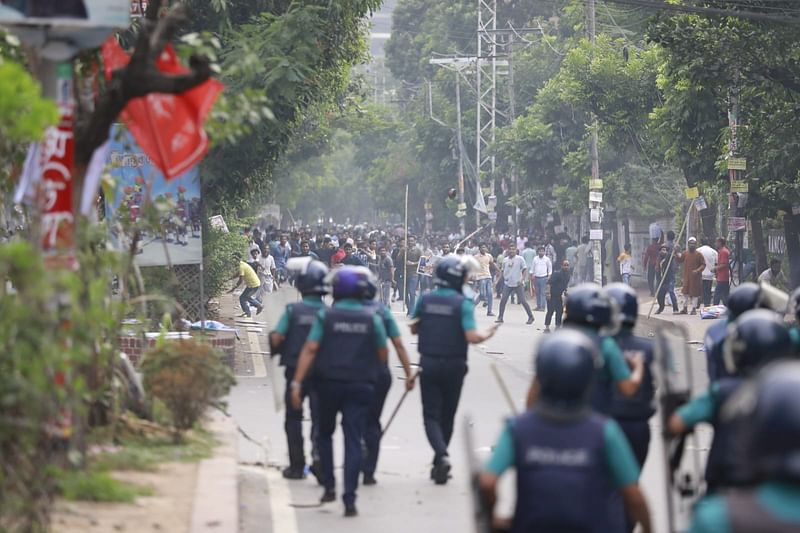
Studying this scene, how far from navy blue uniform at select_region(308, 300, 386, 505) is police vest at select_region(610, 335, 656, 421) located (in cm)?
208

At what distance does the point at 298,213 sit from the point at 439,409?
10746 cm

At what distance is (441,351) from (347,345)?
1.48 meters

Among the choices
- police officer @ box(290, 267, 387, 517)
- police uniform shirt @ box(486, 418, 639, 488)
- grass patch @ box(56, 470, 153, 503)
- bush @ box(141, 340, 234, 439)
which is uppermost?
police uniform shirt @ box(486, 418, 639, 488)

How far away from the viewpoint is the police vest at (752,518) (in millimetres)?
3234

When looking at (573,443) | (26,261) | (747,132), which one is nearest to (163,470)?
(26,261)

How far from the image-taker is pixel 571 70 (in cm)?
3806

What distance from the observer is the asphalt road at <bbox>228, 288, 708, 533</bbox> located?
927 centimetres

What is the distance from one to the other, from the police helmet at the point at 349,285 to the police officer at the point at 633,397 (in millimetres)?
1960

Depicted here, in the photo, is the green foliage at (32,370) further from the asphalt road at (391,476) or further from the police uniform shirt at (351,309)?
the police uniform shirt at (351,309)

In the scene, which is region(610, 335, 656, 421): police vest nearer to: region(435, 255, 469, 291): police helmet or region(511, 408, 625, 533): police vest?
region(511, 408, 625, 533): police vest

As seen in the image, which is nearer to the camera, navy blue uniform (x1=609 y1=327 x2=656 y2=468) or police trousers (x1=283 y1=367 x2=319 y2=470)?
navy blue uniform (x1=609 y1=327 x2=656 y2=468)

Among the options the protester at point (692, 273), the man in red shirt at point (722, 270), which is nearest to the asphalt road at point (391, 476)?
the man in red shirt at point (722, 270)

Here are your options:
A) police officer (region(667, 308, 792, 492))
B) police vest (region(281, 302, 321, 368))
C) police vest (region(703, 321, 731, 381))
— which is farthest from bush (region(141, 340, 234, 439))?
police officer (region(667, 308, 792, 492))

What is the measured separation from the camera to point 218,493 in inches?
367
